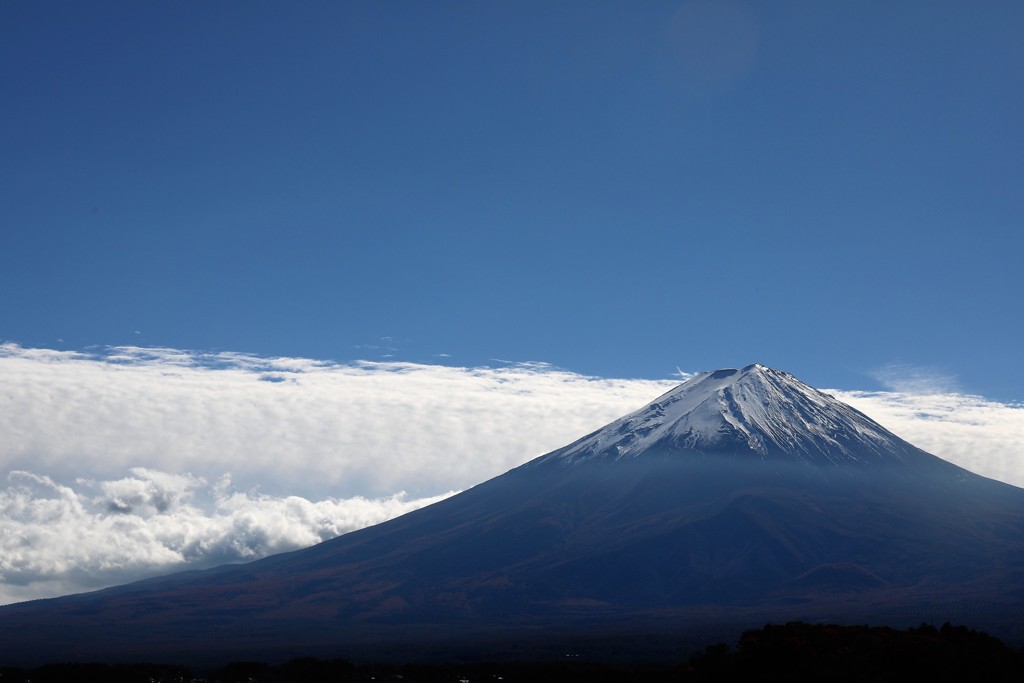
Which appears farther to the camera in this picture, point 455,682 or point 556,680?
point 455,682

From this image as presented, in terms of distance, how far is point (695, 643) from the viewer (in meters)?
162

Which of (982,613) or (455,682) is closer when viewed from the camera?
(455,682)

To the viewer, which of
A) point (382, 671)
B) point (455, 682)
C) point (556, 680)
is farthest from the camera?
point (382, 671)

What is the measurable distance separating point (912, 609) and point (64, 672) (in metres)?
143

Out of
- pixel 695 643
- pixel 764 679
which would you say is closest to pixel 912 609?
pixel 695 643

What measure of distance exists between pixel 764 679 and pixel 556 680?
3702 centimetres

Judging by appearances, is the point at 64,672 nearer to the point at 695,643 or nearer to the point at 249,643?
the point at 249,643

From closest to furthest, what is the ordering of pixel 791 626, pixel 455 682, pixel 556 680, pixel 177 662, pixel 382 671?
pixel 791 626
pixel 556 680
pixel 455 682
pixel 382 671
pixel 177 662

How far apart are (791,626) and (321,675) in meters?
57.3

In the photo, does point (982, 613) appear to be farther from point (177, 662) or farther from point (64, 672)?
point (64, 672)

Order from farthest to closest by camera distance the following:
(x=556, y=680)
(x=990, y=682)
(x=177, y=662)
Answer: (x=177, y=662) < (x=556, y=680) < (x=990, y=682)

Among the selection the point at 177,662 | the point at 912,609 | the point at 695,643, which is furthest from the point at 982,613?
the point at 177,662

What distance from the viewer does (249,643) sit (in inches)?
7746

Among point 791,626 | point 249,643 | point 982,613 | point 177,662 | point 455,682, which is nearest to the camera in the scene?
point 791,626
